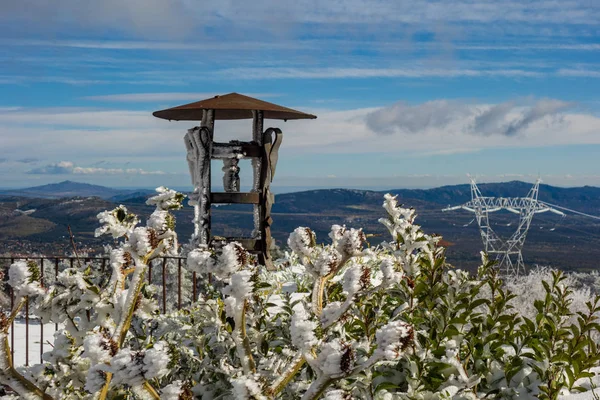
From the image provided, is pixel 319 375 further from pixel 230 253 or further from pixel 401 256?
pixel 401 256

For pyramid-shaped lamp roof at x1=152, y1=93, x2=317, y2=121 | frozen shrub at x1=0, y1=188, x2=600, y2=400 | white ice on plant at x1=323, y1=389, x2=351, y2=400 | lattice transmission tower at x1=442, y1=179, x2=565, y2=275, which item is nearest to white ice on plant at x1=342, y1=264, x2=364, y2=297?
frozen shrub at x1=0, y1=188, x2=600, y2=400

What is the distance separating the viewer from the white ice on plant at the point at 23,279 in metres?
2.60

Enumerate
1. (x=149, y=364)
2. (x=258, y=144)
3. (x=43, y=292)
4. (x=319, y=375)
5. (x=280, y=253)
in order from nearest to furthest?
(x=149, y=364) → (x=319, y=375) → (x=43, y=292) → (x=258, y=144) → (x=280, y=253)

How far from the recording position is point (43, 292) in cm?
274

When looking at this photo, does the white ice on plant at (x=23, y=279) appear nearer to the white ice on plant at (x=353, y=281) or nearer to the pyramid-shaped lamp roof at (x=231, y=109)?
the white ice on plant at (x=353, y=281)

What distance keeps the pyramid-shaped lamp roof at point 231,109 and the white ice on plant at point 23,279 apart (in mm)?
7391

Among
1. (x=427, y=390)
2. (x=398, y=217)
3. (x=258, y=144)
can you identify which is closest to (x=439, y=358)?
(x=427, y=390)

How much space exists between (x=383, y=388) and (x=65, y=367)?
1540 mm

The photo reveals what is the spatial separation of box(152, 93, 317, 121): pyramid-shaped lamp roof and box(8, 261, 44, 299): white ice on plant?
24.2 feet

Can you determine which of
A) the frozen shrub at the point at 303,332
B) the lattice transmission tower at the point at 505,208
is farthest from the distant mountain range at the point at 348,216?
the frozen shrub at the point at 303,332

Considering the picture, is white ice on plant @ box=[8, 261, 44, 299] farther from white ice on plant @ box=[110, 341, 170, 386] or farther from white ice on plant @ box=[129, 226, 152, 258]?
white ice on plant @ box=[110, 341, 170, 386]

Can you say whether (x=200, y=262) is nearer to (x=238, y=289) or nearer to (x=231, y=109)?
(x=238, y=289)

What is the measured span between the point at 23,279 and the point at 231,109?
7.97m

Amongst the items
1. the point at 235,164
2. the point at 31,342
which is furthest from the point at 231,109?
the point at 31,342
